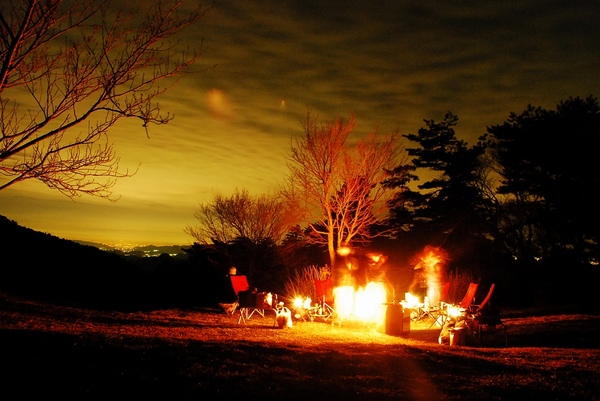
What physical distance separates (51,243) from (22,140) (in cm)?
1558

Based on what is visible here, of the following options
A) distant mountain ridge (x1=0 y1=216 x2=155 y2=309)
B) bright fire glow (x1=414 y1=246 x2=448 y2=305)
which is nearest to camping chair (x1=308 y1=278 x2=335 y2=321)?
bright fire glow (x1=414 y1=246 x2=448 y2=305)

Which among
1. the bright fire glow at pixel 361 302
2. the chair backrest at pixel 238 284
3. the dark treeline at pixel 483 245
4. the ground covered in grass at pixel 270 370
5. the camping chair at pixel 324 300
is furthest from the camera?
the dark treeline at pixel 483 245

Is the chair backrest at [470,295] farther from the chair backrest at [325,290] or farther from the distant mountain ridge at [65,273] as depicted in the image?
the distant mountain ridge at [65,273]

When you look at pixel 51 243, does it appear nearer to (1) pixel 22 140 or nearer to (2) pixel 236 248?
(2) pixel 236 248

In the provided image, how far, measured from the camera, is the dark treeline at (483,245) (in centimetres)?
1808

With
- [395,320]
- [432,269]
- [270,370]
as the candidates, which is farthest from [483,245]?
[270,370]

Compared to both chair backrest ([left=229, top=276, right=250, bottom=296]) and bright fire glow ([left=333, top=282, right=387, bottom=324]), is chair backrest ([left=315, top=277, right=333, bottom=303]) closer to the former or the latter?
bright fire glow ([left=333, top=282, right=387, bottom=324])

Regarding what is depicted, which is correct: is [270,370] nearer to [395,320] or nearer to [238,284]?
[395,320]

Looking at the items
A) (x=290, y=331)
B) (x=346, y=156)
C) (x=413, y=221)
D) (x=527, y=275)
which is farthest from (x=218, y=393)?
(x=413, y=221)

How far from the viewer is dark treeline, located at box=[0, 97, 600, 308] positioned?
1808 cm

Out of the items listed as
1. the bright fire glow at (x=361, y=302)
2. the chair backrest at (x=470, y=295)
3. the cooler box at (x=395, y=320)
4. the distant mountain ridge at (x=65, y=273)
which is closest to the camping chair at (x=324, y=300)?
the bright fire glow at (x=361, y=302)

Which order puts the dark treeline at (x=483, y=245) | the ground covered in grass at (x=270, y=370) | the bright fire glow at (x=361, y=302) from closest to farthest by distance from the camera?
the ground covered in grass at (x=270, y=370) → the bright fire glow at (x=361, y=302) → the dark treeline at (x=483, y=245)

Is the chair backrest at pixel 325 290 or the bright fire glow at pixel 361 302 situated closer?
the bright fire glow at pixel 361 302

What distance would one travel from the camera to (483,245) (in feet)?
75.1
